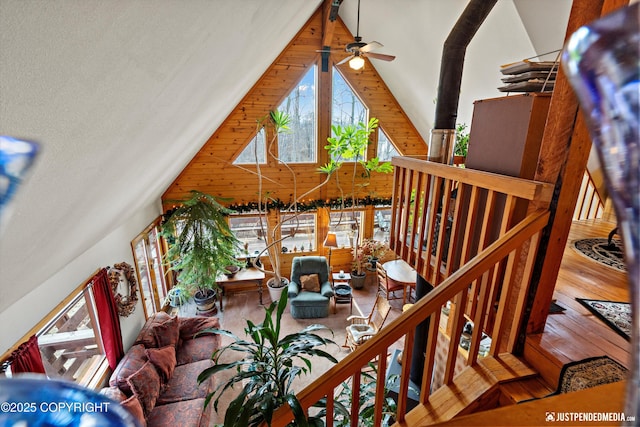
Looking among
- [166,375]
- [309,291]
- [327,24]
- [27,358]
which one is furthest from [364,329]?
[327,24]

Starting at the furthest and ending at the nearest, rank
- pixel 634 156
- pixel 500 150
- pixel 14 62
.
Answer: pixel 500 150 → pixel 14 62 → pixel 634 156

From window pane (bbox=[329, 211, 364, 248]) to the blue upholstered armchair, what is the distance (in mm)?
1179

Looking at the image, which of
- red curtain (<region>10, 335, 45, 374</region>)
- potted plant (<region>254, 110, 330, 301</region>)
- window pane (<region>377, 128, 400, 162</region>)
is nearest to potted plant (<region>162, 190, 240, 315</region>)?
potted plant (<region>254, 110, 330, 301</region>)

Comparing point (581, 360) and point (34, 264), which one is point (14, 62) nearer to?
point (34, 264)

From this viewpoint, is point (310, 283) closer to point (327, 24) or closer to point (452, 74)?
point (452, 74)

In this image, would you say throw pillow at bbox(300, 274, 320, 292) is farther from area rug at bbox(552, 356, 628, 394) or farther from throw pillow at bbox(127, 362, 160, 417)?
area rug at bbox(552, 356, 628, 394)

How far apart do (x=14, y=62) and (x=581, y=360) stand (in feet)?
7.10

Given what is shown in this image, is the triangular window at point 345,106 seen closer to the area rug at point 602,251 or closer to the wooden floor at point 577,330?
the area rug at point 602,251

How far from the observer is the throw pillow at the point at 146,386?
3.26 m

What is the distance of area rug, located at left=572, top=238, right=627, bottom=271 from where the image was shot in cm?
255

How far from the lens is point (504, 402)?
1.50 m

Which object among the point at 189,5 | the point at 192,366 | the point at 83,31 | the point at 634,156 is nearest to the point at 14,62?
the point at 83,31

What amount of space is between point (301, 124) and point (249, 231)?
254 centimetres

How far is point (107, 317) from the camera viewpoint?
3740 mm
